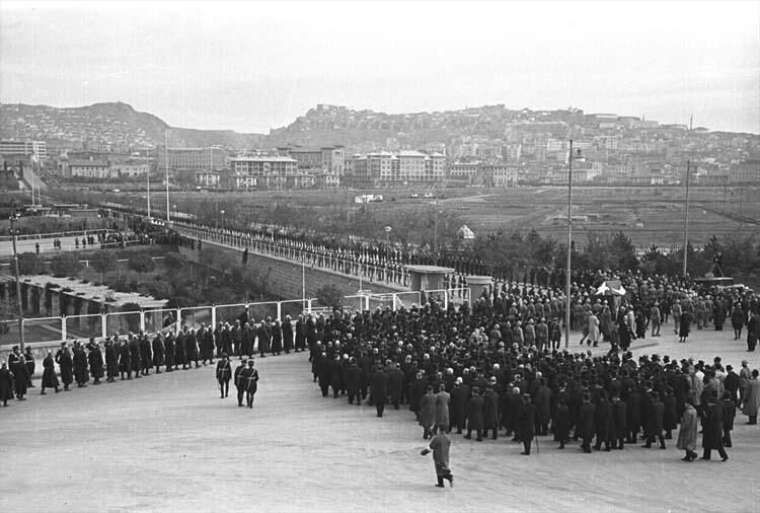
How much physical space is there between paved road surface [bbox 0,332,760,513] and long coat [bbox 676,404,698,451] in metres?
0.28

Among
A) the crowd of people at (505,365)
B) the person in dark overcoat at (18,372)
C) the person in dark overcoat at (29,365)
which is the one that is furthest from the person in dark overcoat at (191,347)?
the person in dark overcoat at (18,372)

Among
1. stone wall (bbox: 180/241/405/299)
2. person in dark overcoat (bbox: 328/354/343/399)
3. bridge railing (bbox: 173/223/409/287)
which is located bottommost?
stone wall (bbox: 180/241/405/299)

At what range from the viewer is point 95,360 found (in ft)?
64.8

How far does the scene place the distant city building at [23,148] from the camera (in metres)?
138

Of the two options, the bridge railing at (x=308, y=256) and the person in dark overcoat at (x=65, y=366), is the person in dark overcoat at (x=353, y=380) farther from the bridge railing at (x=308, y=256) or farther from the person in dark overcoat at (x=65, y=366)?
the bridge railing at (x=308, y=256)

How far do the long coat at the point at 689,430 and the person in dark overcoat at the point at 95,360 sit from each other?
13.1 metres

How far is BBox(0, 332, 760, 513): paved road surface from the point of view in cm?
1060

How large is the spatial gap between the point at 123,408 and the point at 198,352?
5123 mm

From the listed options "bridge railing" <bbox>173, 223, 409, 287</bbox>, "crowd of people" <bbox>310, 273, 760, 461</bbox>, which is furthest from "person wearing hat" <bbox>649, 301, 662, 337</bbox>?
"bridge railing" <bbox>173, 223, 409, 287</bbox>

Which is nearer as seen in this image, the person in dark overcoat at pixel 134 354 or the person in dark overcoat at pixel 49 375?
the person in dark overcoat at pixel 49 375

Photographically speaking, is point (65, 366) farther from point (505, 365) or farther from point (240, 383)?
point (505, 365)

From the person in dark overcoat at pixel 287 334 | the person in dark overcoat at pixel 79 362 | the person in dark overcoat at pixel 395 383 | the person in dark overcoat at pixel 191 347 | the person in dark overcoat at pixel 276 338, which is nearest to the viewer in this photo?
the person in dark overcoat at pixel 395 383

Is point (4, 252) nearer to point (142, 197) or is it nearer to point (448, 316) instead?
point (448, 316)

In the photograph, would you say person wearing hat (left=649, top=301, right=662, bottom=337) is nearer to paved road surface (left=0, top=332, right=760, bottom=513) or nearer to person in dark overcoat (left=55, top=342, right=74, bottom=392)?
paved road surface (left=0, top=332, right=760, bottom=513)
